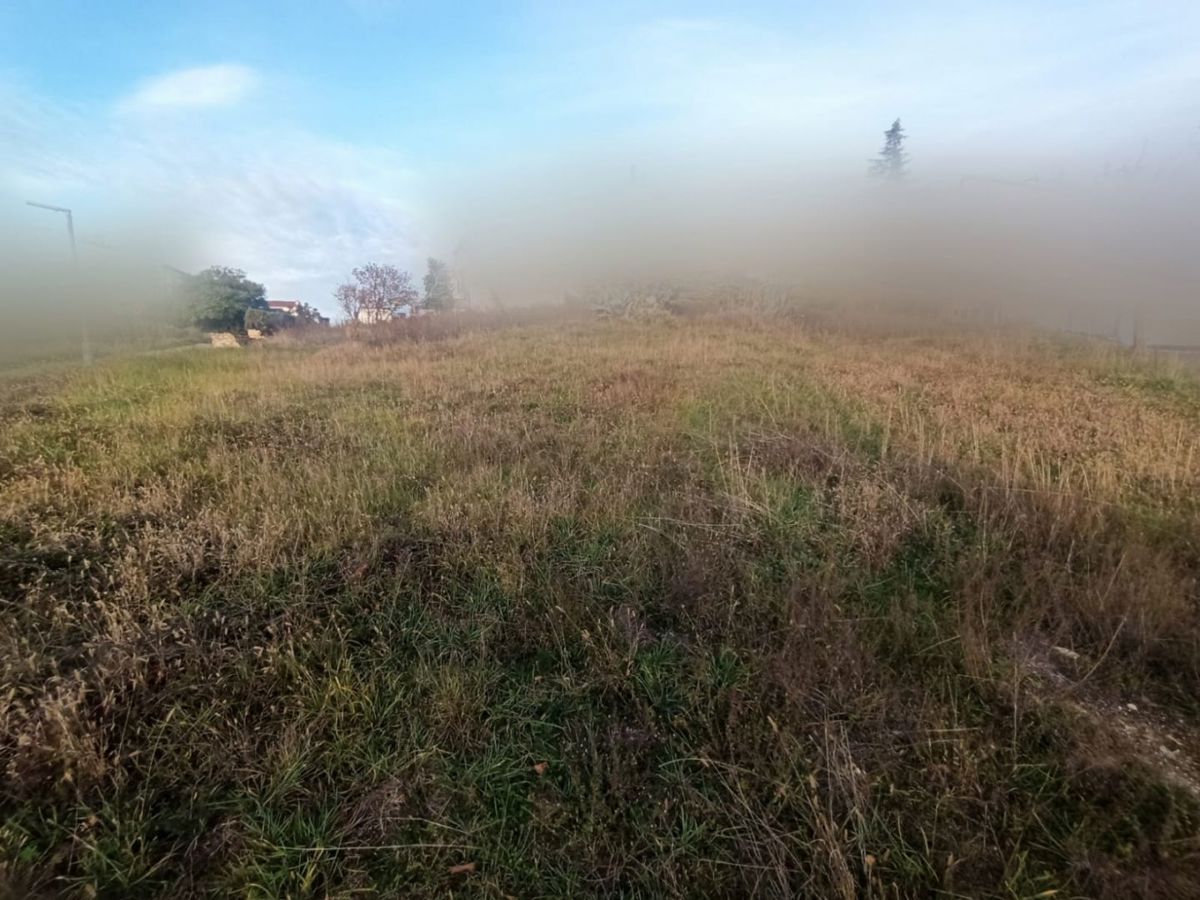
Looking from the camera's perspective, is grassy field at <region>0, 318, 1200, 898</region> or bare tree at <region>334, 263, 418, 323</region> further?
bare tree at <region>334, 263, 418, 323</region>

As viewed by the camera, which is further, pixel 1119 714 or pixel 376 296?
pixel 376 296

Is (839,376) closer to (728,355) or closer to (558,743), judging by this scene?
(728,355)

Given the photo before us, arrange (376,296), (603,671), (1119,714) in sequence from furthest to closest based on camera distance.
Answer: (376,296) → (603,671) → (1119,714)

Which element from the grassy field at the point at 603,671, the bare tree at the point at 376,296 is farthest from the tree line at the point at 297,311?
the grassy field at the point at 603,671

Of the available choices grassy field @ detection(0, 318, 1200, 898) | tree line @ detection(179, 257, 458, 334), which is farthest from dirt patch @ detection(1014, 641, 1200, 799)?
tree line @ detection(179, 257, 458, 334)

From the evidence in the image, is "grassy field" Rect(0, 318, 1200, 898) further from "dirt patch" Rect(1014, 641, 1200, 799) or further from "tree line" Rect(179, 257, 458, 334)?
"tree line" Rect(179, 257, 458, 334)

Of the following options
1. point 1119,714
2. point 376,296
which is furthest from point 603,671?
point 376,296

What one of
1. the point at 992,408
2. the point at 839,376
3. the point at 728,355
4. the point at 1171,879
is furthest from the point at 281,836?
the point at 728,355

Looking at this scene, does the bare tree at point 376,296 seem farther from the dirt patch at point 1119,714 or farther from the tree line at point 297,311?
the dirt patch at point 1119,714

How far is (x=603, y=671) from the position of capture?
88.7 inches

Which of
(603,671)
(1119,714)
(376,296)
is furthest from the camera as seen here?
(376,296)

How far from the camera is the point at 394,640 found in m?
2.47

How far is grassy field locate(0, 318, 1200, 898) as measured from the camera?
5.20ft

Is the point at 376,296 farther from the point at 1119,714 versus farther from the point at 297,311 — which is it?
the point at 1119,714
